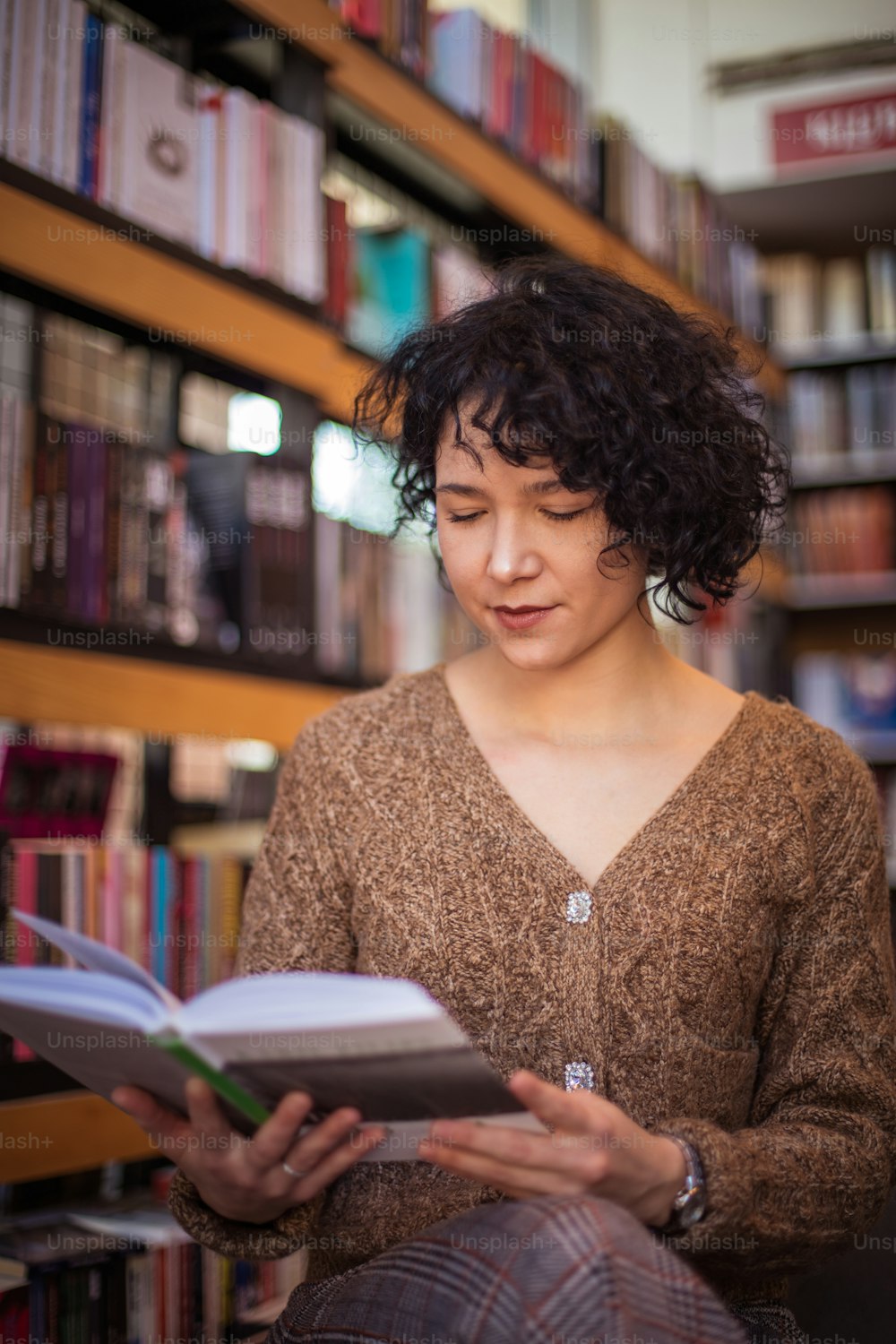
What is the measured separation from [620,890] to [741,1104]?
0.20 metres

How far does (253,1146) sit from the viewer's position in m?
0.81

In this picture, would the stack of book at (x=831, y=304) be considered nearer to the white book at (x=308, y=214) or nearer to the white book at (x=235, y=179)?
the white book at (x=308, y=214)

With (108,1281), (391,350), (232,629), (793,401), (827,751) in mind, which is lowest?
(108,1281)

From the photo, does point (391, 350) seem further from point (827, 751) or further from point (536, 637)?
point (827, 751)

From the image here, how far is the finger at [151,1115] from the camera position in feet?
2.76

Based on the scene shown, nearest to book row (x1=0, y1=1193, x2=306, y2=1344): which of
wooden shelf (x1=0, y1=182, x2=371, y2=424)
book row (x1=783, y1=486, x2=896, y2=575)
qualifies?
wooden shelf (x1=0, y1=182, x2=371, y2=424)

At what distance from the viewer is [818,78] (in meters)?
3.87

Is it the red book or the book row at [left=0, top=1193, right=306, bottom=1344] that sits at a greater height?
the red book

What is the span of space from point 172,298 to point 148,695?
1.62ft

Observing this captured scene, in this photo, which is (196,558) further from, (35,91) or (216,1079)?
(216,1079)

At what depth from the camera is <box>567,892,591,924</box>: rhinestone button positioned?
1.04 metres

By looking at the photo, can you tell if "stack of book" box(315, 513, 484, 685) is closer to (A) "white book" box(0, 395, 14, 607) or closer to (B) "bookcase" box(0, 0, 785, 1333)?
(B) "bookcase" box(0, 0, 785, 1333)

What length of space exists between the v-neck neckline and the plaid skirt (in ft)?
1.09

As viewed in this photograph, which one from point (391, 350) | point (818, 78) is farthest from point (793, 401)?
point (391, 350)
